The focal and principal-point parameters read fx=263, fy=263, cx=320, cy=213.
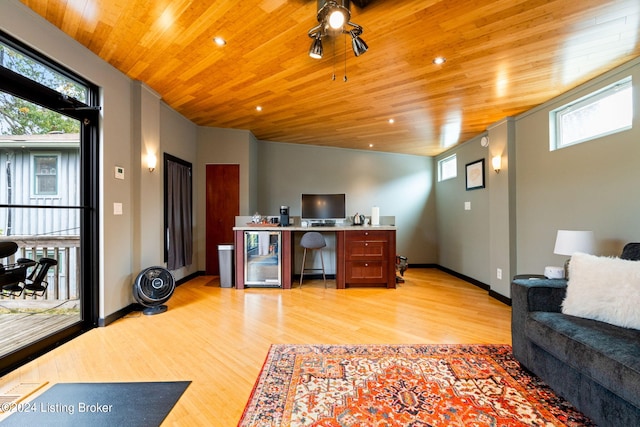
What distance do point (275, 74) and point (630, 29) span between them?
114 inches

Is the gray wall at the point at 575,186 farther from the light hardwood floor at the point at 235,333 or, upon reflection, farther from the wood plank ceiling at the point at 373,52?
the light hardwood floor at the point at 235,333

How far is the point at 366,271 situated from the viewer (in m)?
4.35

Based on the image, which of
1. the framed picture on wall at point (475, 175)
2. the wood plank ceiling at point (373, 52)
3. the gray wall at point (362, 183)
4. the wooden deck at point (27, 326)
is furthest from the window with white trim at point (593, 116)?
the wooden deck at point (27, 326)

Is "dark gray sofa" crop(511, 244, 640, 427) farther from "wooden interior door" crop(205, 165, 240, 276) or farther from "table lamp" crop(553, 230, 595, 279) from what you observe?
"wooden interior door" crop(205, 165, 240, 276)

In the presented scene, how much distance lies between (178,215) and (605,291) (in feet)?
16.3

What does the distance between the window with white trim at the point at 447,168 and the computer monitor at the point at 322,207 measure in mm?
2296

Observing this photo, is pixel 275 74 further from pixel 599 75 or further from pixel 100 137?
pixel 599 75

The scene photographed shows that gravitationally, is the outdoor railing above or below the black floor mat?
above

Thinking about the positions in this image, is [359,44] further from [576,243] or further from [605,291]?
[576,243]

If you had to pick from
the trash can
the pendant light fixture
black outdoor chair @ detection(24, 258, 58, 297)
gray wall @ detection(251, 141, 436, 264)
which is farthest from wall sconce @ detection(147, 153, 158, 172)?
the pendant light fixture

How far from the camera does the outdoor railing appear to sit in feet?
8.43

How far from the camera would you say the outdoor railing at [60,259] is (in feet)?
8.43

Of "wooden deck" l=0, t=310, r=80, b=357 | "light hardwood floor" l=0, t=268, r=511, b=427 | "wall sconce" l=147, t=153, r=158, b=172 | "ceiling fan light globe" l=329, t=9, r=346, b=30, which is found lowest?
"light hardwood floor" l=0, t=268, r=511, b=427

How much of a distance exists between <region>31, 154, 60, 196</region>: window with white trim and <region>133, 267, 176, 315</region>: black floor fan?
1.23 metres
